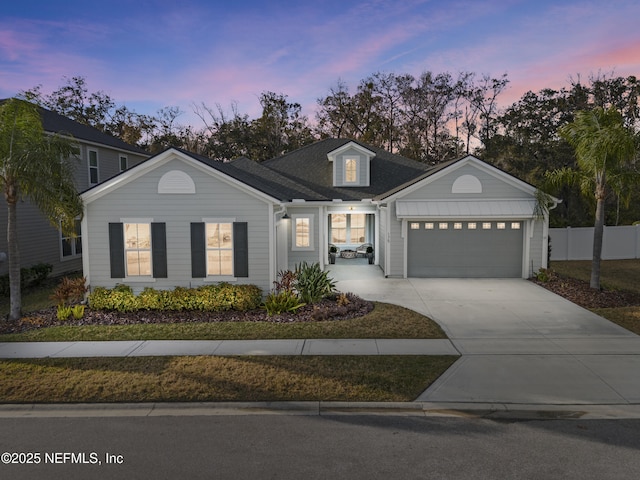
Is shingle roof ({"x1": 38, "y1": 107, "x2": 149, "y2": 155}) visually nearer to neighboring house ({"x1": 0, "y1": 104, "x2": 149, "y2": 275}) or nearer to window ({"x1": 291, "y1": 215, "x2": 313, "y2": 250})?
neighboring house ({"x1": 0, "y1": 104, "x2": 149, "y2": 275})

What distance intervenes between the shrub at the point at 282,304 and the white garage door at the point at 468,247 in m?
7.06

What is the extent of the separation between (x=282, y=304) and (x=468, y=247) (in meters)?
8.91

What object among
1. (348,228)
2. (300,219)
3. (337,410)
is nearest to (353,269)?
(300,219)

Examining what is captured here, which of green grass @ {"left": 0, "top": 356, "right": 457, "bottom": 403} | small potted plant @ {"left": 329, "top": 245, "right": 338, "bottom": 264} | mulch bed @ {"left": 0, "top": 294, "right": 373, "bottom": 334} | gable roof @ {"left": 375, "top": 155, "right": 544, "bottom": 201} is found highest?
gable roof @ {"left": 375, "top": 155, "right": 544, "bottom": 201}

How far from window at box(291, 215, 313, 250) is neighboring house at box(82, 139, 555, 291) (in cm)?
4

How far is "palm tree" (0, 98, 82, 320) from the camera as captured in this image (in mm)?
11656

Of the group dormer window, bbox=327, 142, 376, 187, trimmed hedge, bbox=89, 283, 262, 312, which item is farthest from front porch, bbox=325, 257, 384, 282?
trimmed hedge, bbox=89, 283, 262, 312

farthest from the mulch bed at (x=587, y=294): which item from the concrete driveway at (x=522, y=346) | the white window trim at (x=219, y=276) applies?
the white window trim at (x=219, y=276)

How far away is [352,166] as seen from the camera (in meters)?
21.5

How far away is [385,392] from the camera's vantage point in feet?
23.9

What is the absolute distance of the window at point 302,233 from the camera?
19.6 meters

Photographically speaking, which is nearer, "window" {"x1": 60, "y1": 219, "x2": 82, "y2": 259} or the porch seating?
"window" {"x1": 60, "y1": 219, "x2": 82, "y2": 259}

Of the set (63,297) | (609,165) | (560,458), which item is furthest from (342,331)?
(609,165)

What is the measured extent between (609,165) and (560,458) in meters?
12.6
